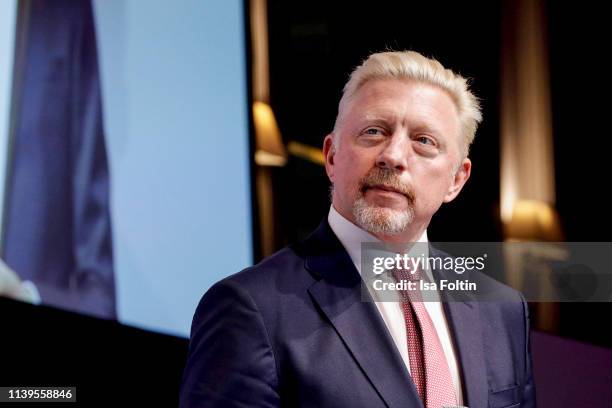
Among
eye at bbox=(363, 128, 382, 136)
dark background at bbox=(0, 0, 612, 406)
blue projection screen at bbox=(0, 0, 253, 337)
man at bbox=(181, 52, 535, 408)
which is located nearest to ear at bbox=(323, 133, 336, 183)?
man at bbox=(181, 52, 535, 408)

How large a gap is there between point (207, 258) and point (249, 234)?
195mm

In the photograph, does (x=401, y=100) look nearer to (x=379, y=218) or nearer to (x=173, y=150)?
(x=379, y=218)

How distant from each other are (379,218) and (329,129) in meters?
1.48

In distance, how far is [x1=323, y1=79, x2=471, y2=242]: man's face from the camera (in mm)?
1354

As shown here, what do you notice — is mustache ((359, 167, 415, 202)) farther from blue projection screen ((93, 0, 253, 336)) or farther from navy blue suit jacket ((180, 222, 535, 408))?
blue projection screen ((93, 0, 253, 336))

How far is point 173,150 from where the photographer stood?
2775 millimetres

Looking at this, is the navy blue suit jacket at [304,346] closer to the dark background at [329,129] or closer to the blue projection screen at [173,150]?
the dark background at [329,129]

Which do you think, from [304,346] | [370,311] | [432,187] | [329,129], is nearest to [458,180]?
[432,187]

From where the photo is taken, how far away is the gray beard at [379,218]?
1349 millimetres

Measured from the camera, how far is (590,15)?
1.94m

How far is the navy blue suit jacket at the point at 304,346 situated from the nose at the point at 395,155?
19 centimetres

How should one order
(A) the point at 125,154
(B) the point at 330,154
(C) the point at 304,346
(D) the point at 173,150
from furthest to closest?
(A) the point at 125,154
(D) the point at 173,150
(B) the point at 330,154
(C) the point at 304,346

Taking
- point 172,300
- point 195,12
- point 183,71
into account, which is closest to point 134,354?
point 172,300

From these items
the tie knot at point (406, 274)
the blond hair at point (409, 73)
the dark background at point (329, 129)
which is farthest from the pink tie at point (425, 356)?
the dark background at point (329, 129)
